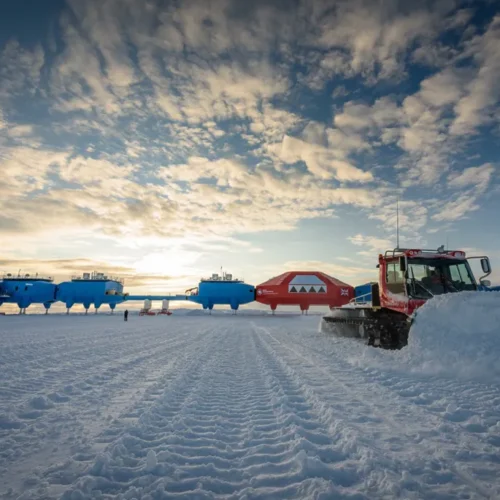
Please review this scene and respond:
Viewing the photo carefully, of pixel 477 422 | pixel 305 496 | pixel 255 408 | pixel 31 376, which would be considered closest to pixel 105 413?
pixel 255 408

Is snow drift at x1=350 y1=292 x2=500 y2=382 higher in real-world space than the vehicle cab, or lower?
lower

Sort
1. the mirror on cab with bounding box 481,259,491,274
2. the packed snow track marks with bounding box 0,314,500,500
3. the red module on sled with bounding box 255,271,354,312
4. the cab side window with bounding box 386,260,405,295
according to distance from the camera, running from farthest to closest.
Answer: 1. the red module on sled with bounding box 255,271,354,312
2. the cab side window with bounding box 386,260,405,295
3. the mirror on cab with bounding box 481,259,491,274
4. the packed snow track marks with bounding box 0,314,500,500

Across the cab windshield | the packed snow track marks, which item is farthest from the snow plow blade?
the packed snow track marks

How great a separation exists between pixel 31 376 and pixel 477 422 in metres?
7.54

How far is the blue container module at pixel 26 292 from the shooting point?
47.8 meters

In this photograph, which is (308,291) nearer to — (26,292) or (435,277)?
(435,277)

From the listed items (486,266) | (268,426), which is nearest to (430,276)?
(486,266)

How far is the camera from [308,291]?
39.9 metres

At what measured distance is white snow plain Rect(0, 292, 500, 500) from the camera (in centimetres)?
237

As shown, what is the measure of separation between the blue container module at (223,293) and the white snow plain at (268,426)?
3581cm

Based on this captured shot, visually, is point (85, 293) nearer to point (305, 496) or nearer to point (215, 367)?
point (215, 367)

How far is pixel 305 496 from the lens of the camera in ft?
7.32

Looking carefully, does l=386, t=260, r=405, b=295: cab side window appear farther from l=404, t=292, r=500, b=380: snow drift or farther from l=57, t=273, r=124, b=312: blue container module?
l=57, t=273, r=124, b=312: blue container module

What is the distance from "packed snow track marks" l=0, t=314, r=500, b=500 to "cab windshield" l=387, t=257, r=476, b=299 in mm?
4248
